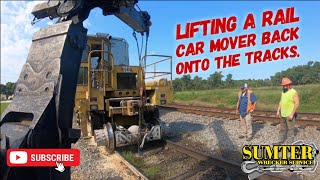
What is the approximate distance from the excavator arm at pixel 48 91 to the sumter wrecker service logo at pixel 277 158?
2951 mm

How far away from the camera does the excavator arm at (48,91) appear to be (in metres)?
2.13

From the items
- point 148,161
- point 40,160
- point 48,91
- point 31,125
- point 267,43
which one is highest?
point 267,43

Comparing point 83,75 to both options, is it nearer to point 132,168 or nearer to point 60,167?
point 132,168

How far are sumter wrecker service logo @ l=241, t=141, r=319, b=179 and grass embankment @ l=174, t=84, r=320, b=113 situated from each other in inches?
269

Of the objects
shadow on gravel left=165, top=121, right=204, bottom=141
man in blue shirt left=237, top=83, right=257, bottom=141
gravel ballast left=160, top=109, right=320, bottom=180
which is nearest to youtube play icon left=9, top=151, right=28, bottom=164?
gravel ballast left=160, top=109, right=320, bottom=180

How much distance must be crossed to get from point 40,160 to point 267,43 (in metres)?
6.02

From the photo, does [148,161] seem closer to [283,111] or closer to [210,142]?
[210,142]

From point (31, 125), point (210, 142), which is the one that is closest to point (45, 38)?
point (31, 125)

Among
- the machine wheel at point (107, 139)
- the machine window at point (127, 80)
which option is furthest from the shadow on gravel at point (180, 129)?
the machine wheel at point (107, 139)

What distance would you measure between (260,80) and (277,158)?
57.4ft

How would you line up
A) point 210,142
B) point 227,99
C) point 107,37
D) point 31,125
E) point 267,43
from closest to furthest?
point 31,125 → point 267,43 → point 210,142 → point 107,37 → point 227,99

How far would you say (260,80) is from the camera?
21.2 m

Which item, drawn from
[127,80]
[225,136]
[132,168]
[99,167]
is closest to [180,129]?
[225,136]

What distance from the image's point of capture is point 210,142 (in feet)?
26.8
